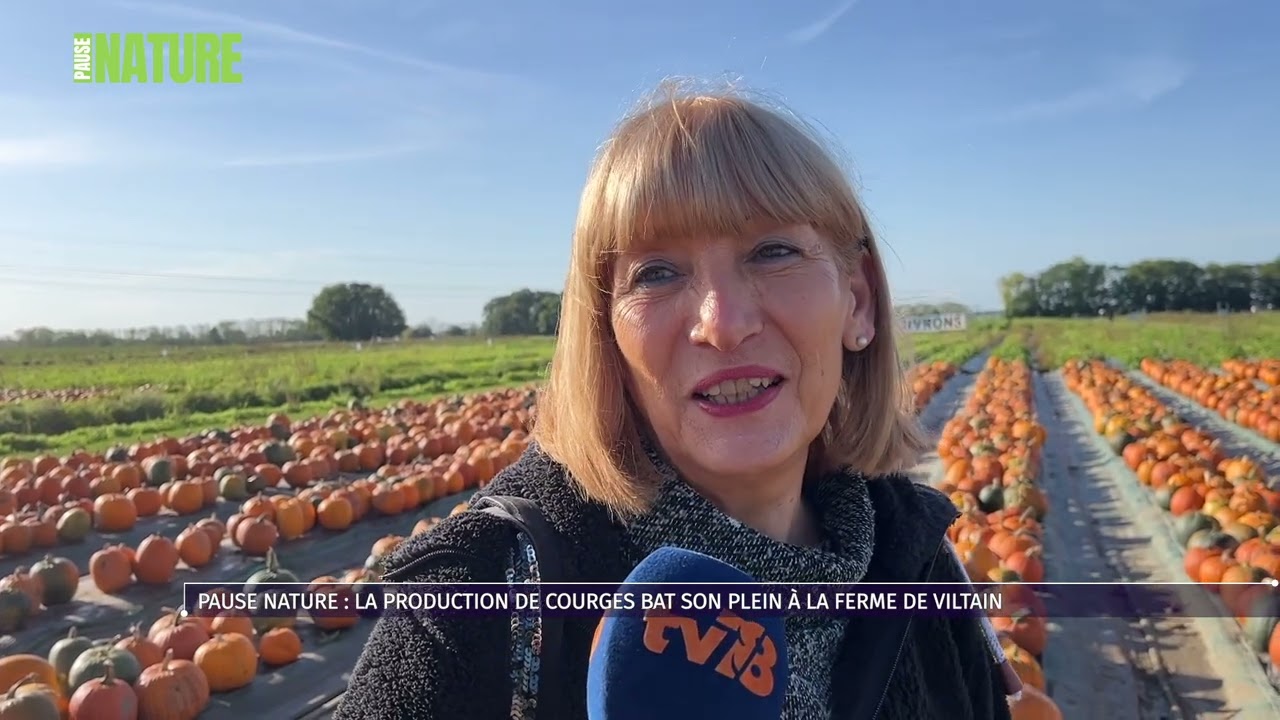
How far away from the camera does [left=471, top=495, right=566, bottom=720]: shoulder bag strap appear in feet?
4.15

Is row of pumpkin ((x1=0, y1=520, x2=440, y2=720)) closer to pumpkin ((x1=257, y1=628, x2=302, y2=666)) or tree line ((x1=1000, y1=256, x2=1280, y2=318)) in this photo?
pumpkin ((x1=257, y1=628, x2=302, y2=666))

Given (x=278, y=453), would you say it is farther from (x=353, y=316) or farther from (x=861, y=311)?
(x=353, y=316)

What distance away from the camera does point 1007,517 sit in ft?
20.4

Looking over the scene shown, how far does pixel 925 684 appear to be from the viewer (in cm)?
179

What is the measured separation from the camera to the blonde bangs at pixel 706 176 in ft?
A: 4.82

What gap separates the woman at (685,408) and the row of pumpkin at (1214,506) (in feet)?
12.9

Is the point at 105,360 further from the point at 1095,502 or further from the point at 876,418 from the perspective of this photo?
the point at 876,418

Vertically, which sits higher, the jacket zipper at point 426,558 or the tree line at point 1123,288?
the tree line at point 1123,288

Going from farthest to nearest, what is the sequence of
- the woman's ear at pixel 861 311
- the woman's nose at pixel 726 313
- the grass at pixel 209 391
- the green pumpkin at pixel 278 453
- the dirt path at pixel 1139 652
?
the grass at pixel 209 391, the green pumpkin at pixel 278 453, the dirt path at pixel 1139 652, the woman's ear at pixel 861 311, the woman's nose at pixel 726 313

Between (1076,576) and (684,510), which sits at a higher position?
(684,510)

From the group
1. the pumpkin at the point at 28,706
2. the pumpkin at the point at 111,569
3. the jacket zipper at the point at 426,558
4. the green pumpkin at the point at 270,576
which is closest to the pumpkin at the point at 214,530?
the pumpkin at the point at 111,569

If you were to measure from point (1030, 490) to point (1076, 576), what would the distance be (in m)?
1.08

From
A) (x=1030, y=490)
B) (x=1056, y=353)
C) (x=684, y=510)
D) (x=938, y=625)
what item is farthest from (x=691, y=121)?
(x=1056, y=353)

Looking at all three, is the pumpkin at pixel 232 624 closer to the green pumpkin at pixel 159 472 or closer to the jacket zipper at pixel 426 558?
the jacket zipper at pixel 426 558
